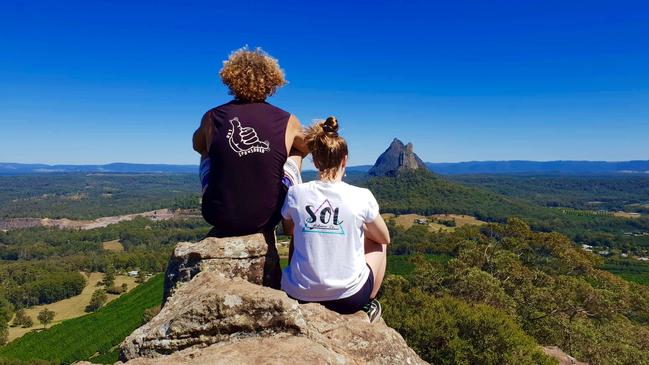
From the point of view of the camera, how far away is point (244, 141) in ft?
17.5

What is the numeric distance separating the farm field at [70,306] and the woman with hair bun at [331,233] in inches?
3388

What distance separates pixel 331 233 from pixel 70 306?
4124 inches

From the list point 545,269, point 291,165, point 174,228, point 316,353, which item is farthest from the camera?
point 174,228

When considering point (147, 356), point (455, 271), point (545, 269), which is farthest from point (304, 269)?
point (545, 269)

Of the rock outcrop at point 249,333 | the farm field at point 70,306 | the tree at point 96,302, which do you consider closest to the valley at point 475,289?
the farm field at point 70,306

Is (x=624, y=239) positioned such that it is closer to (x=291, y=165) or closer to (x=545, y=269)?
(x=545, y=269)

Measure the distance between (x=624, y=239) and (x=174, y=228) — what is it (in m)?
186

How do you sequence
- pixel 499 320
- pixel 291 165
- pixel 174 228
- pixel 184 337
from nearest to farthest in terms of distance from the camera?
1. pixel 184 337
2. pixel 291 165
3. pixel 499 320
4. pixel 174 228

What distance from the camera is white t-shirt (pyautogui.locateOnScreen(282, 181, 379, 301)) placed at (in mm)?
4754

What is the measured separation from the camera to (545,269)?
35281 millimetres

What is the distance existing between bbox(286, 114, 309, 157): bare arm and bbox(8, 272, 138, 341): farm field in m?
85.7

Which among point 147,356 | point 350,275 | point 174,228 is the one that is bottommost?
point 174,228

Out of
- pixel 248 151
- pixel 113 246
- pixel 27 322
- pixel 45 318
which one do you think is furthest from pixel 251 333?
pixel 113 246

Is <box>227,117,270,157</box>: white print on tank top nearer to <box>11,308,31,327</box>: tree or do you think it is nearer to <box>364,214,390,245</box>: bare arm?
<box>364,214,390,245</box>: bare arm
